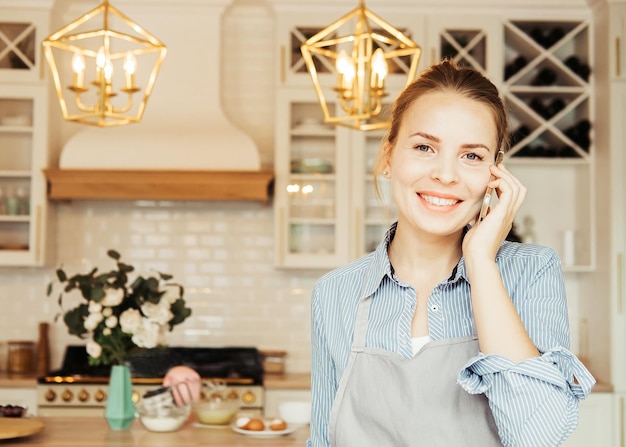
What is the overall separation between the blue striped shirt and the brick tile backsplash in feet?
13.1

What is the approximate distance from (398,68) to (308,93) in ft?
1.86

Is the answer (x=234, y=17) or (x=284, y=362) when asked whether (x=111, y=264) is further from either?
(x=234, y=17)

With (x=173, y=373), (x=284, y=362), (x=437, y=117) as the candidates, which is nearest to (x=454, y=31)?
(x=284, y=362)

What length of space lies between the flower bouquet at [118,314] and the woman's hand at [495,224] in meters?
2.08

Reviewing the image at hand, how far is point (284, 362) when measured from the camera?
18.3ft

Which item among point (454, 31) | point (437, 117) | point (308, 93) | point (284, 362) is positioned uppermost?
point (454, 31)

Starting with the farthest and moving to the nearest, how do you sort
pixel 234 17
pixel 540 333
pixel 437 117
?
pixel 234 17, pixel 437 117, pixel 540 333

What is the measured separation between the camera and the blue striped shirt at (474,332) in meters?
1.28

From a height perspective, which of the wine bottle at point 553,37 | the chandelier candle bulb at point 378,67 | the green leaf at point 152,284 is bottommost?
the green leaf at point 152,284

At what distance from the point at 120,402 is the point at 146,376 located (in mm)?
1843

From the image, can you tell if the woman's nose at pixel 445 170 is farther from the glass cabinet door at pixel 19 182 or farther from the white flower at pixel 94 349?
the glass cabinet door at pixel 19 182

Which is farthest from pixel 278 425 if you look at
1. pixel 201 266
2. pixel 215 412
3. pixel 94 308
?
pixel 201 266

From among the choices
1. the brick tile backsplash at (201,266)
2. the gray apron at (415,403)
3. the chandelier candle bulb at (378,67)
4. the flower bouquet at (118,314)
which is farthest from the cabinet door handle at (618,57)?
the gray apron at (415,403)

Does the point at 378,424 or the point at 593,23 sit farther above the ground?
the point at 593,23
